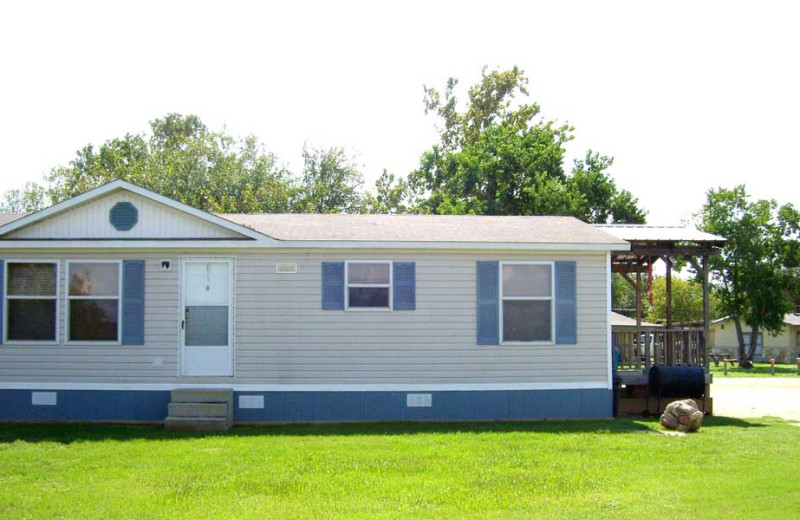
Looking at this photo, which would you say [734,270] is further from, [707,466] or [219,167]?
[707,466]

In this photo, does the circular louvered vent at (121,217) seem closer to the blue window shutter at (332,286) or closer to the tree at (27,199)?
the blue window shutter at (332,286)

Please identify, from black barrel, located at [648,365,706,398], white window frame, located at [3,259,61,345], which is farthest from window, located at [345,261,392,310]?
black barrel, located at [648,365,706,398]

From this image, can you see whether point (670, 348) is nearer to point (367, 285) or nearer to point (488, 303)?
point (488, 303)

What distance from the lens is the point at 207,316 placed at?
12.9 metres

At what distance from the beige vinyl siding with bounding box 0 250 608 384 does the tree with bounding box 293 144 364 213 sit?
29.5 m

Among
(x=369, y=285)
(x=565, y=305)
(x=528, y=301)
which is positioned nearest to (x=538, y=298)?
(x=528, y=301)

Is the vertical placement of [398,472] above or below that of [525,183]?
below

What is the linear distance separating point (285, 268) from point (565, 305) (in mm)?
4108

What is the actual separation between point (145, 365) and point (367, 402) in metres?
3.20

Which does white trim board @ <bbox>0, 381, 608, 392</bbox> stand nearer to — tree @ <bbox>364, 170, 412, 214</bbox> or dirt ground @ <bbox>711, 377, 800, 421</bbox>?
dirt ground @ <bbox>711, 377, 800, 421</bbox>

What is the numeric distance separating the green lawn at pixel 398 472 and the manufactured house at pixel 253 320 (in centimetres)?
71

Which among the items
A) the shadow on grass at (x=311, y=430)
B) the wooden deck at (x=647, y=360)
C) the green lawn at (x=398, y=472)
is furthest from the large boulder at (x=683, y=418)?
the wooden deck at (x=647, y=360)

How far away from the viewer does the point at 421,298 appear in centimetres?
1293

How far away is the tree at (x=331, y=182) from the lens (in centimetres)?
4256
